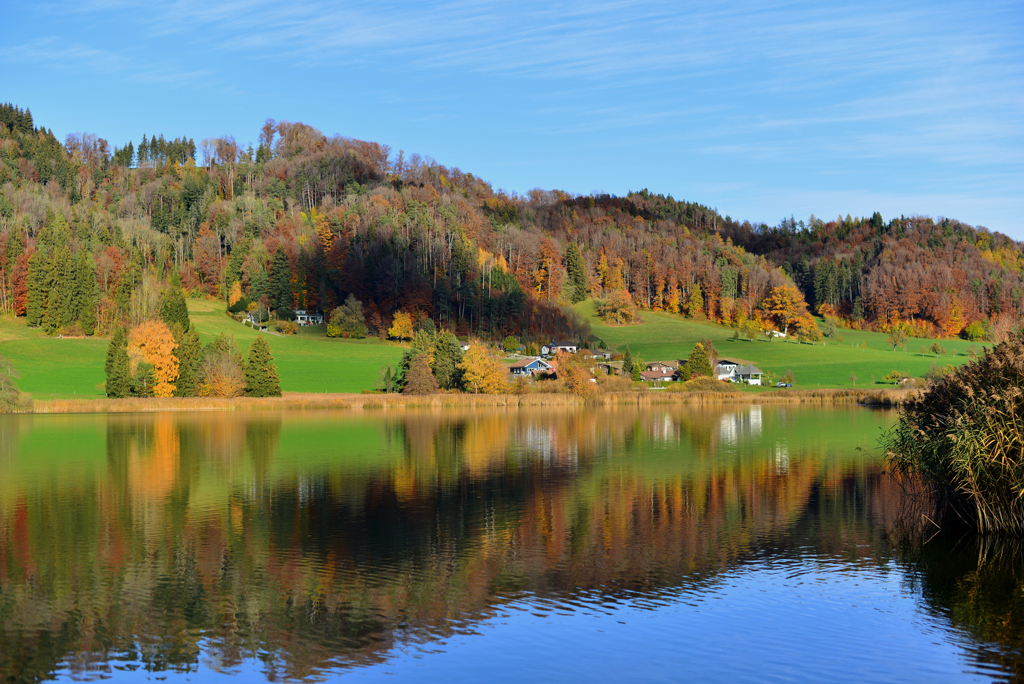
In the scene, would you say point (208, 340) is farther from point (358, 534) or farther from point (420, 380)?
point (358, 534)

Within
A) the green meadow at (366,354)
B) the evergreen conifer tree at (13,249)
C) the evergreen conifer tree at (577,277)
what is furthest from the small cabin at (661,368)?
the evergreen conifer tree at (13,249)

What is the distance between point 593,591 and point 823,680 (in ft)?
23.4

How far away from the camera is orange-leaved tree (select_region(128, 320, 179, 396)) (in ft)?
321

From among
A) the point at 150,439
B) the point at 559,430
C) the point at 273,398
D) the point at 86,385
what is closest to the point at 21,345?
the point at 86,385

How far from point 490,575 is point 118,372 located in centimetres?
8223

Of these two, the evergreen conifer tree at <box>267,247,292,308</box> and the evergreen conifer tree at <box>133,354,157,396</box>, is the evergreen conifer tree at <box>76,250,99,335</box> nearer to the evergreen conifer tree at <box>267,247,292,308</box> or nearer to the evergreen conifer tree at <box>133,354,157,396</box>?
the evergreen conifer tree at <box>267,247,292,308</box>

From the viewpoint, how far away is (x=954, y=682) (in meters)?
15.9

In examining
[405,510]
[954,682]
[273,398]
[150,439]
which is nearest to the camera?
[954,682]

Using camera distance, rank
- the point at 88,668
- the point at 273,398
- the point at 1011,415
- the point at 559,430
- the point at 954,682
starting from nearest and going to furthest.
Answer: the point at 954,682 < the point at 88,668 < the point at 1011,415 < the point at 559,430 < the point at 273,398

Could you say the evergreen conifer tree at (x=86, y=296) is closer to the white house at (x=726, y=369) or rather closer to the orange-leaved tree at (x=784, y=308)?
the white house at (x=726, y=369)

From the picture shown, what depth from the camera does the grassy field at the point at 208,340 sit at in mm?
103750

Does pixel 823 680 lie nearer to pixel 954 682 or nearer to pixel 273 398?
pixel 954 682

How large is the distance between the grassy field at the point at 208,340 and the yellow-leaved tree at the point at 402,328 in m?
4.41

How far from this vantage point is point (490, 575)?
78.8ft
